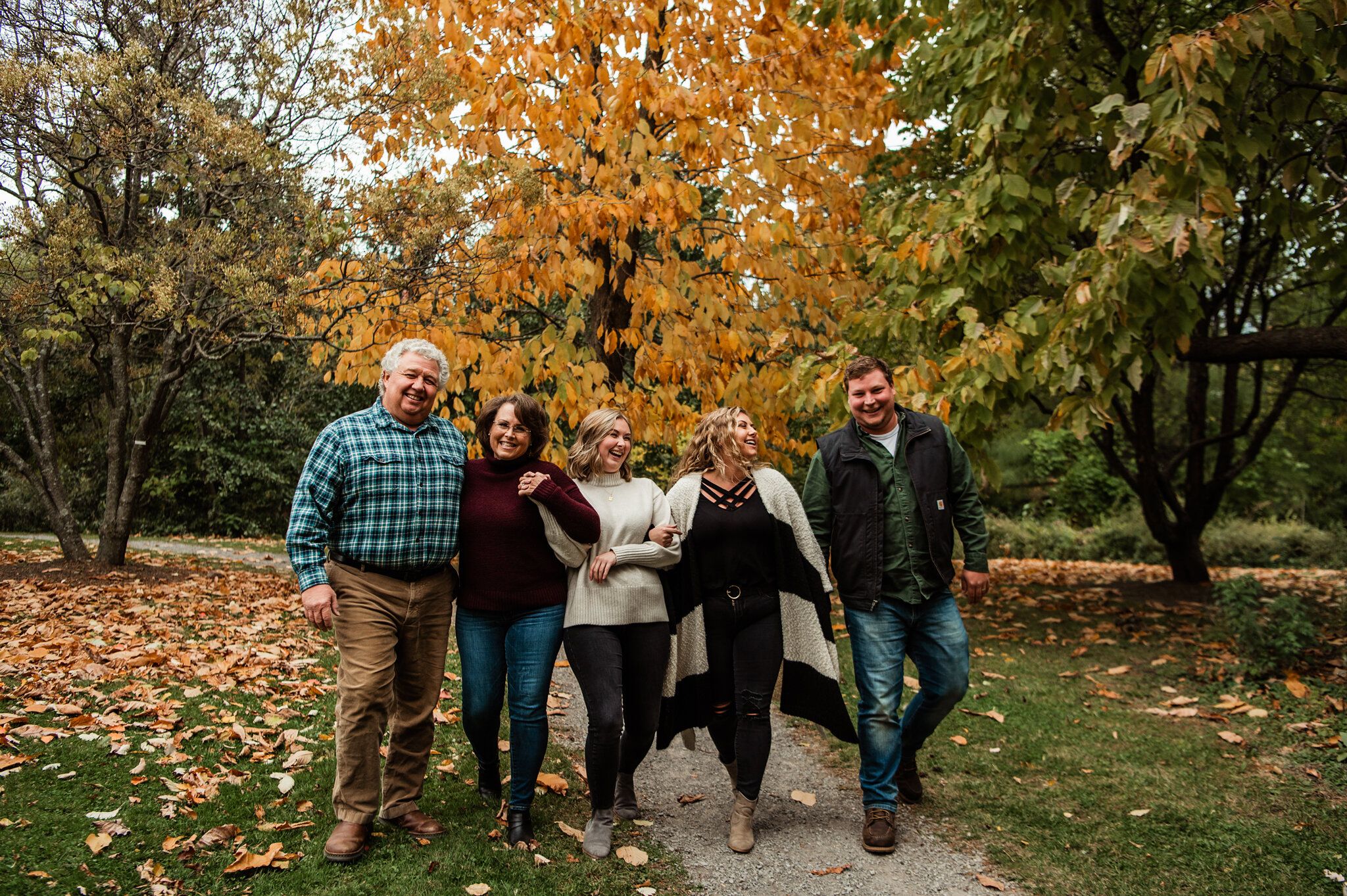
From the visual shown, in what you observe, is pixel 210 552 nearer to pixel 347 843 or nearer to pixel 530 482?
pixel 347 843

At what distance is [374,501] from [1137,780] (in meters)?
4.17

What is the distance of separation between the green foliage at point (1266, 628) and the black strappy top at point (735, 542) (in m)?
4.80

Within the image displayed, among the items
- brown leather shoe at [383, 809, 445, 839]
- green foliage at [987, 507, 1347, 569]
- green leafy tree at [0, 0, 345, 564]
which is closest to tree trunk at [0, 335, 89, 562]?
green leafy tree at [0, 0, 345, 564]

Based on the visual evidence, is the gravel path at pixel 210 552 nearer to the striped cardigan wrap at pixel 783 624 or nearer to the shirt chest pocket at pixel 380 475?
the shirt chest pocket at pixel 380 475

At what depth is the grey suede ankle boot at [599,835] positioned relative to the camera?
357 centimetres

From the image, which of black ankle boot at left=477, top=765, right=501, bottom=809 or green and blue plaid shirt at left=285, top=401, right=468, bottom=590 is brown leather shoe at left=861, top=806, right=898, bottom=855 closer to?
black ankle boot at left=477, top=765, right=501, bottom=809

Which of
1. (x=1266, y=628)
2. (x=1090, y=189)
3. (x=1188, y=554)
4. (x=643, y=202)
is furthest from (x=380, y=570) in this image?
(x=1188, y=554)

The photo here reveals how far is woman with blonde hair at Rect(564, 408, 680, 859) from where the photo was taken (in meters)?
3.54

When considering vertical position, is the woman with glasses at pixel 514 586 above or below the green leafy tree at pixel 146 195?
below

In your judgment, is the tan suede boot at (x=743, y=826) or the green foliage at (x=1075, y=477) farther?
the green foliage at (x=1075, y=477)

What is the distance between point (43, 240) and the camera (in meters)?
7.83

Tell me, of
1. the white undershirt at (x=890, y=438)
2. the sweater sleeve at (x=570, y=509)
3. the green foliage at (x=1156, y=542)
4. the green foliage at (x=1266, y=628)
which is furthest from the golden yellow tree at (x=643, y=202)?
the green foliage at (x=1156, y=542)

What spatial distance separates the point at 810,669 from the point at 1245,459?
8.73 m

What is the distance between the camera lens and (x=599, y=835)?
11.8ft
